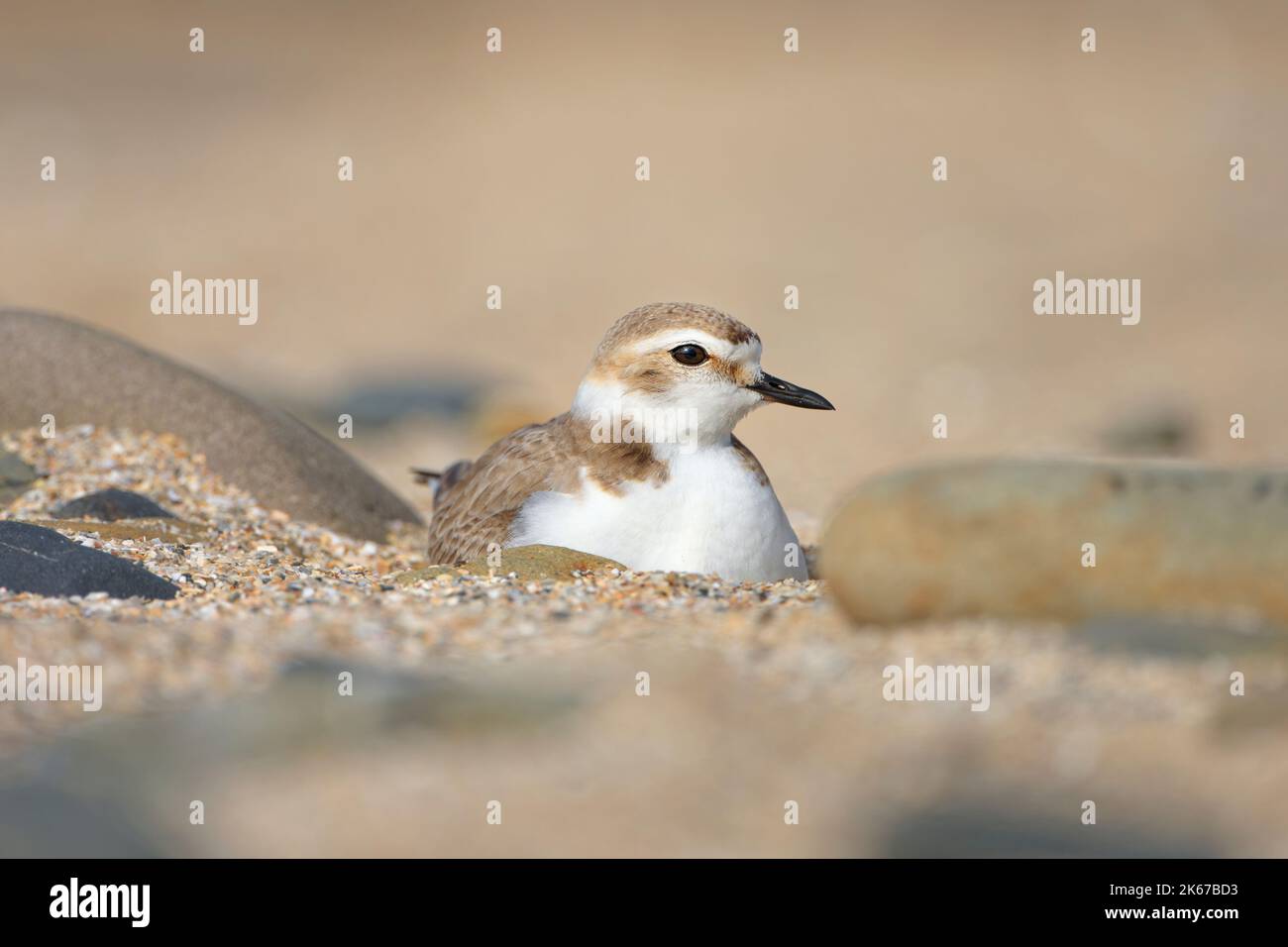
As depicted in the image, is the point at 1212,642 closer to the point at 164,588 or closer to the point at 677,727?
the point at 677,727

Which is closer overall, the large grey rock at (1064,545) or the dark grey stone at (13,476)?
the large grey rock at (1064,545)

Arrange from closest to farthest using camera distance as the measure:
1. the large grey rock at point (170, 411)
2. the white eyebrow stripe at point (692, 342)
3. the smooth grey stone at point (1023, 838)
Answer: the smooth grey stone at point (1023, 838), the white eyebrow stripe at point (692, 342), the large grey rock at point (170, 411)

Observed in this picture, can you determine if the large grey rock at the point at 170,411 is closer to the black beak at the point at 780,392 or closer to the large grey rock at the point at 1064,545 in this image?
the black beak at the point at 780,392

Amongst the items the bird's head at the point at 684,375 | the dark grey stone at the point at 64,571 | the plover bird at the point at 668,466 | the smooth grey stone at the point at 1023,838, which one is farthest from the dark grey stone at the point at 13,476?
the smooth grey stone at the point at 1023,838

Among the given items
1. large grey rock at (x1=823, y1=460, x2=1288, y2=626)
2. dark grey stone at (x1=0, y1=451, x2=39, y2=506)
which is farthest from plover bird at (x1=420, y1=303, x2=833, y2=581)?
dark grey stone at (x1=0, y1=451, x2=39, y2=506)

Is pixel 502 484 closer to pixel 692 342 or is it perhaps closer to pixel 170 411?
pixel 692 342

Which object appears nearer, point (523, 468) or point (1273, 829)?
point (1273, 829)

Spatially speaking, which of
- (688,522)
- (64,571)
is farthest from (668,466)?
(64,571)

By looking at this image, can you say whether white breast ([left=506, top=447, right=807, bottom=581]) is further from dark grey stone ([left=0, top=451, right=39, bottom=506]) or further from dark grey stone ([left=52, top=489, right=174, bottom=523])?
dark grey stone ([left=0, top=451, right=39, bottom=506])

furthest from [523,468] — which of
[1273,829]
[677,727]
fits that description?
[1273,829]
